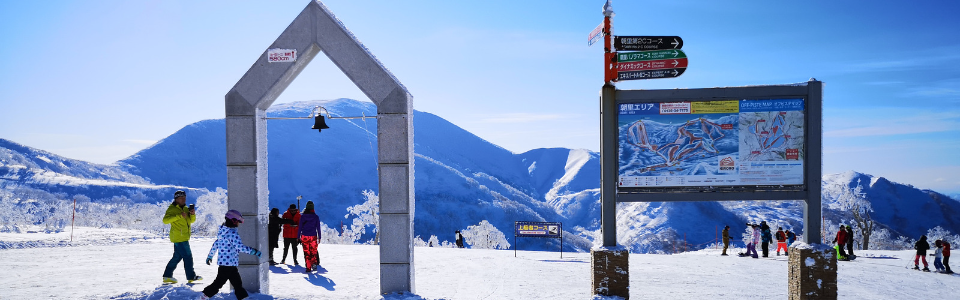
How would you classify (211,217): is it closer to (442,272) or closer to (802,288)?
(442,272)

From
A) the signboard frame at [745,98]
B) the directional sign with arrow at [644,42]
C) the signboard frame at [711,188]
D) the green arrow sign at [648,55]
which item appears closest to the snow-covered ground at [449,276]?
the signboard frame at [711,188]

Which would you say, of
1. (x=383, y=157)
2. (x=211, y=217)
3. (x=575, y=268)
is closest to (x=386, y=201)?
(x=383, y=157)

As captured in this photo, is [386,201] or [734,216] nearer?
[386,201]

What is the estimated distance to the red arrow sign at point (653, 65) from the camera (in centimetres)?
845

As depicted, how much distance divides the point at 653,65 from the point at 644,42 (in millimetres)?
410

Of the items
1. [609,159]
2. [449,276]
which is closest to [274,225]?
[449,276]

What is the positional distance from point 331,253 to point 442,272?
4.96 metres

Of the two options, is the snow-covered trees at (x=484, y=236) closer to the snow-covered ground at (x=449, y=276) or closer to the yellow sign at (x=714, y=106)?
the snow-covered ground at (x=449, y=276)

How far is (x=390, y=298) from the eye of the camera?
8898mm

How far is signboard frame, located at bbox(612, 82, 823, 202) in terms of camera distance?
880 cm

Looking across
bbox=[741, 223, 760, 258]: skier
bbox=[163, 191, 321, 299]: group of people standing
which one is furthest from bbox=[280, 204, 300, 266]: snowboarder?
bbox=[741, 223, 760, 258]: skier

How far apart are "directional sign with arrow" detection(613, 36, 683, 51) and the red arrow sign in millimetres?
232

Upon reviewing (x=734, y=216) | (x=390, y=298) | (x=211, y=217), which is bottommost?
(x=734, y=216)

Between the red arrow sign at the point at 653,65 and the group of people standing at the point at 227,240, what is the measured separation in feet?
21.8
